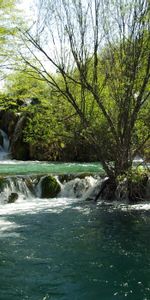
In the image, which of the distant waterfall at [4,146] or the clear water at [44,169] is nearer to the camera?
the clear water at [44,169]

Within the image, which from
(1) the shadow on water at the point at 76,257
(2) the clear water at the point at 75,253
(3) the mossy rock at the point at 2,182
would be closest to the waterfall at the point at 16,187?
(3) the mossy rock at the point at 2,182

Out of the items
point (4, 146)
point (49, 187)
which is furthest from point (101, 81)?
point (4, 146)

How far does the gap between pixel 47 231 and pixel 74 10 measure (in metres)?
7.44

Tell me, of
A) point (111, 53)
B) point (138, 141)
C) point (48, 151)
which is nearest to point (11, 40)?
point (111, 53)

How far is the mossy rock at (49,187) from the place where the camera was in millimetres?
16891

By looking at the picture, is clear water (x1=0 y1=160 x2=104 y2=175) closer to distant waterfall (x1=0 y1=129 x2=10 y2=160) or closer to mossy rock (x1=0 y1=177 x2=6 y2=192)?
mossy rock (x1=0 y1=177 x2=6 y2=192)

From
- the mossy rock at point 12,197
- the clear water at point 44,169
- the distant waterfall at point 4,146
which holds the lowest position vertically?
the mossy rock at point 12,197

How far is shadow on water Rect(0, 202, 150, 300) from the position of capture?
682 centimetres

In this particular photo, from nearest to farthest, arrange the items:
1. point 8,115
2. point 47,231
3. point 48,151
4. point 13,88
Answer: point 47,231 → point 13,88 → point 48,151 → point 8,115

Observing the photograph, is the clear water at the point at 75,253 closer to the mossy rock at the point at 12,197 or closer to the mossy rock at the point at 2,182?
the mossy rock at the point at 12,197

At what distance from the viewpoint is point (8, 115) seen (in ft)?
103

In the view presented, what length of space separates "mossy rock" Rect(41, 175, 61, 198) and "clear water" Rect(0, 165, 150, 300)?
3.07 meters

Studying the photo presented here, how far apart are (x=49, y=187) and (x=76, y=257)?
28.6 feet

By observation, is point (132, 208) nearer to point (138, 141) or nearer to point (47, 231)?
point (138, 141)
